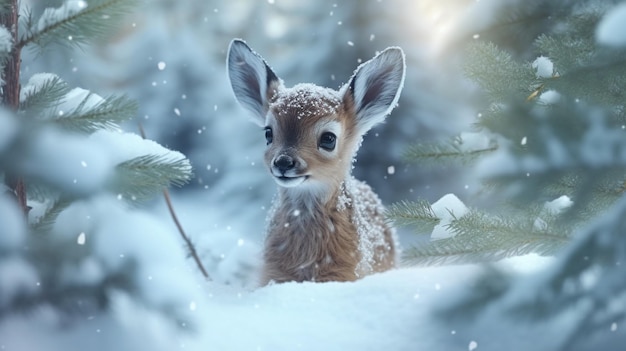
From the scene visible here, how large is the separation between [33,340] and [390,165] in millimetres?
1190

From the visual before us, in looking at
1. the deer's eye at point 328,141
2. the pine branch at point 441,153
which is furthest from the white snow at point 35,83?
the pine branch at point 441,153

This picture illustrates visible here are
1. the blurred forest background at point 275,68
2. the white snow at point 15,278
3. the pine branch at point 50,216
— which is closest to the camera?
the white snow at point 15,278

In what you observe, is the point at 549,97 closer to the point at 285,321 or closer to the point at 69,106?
the point at 285,321

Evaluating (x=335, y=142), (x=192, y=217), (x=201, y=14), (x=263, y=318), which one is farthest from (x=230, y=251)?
(x=263, y=318)

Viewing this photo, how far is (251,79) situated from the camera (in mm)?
1586

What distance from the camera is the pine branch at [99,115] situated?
42.8 inches

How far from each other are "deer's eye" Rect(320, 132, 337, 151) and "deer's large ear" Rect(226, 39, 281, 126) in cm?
16

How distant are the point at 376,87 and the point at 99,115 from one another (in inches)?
25.6

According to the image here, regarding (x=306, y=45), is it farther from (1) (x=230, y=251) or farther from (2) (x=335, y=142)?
(1) (x=230, y=251)

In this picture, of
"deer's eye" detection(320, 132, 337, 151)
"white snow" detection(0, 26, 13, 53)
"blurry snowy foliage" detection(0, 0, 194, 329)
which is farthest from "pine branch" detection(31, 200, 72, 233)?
"deer's eye" detection(320, 132, 337, 151)

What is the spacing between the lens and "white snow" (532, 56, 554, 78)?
4.69ft

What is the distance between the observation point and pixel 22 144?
3.12 ft

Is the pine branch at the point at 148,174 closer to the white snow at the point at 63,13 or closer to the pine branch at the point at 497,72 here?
the white snow at the point at 63,13

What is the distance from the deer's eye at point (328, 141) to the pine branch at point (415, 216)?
0.81 ft
